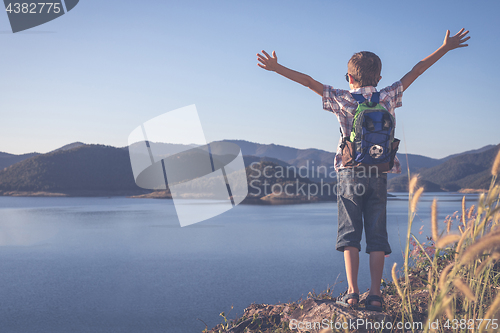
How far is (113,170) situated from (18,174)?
67.1ft

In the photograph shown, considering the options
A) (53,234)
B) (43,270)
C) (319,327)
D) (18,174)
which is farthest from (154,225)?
(18,174)

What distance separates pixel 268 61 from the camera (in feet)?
8.45

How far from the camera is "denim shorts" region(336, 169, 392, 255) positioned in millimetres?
2381

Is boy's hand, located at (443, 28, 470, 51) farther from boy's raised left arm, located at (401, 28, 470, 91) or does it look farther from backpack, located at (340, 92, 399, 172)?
backpack, located at (340, 92, 399, 172)

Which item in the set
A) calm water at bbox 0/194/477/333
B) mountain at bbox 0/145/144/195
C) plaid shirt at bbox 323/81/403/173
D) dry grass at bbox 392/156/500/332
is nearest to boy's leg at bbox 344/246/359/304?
dry grass at bbox 392/156/500/332

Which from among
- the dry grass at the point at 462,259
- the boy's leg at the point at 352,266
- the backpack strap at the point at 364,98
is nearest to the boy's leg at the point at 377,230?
the boy's leg at the point at 352,266

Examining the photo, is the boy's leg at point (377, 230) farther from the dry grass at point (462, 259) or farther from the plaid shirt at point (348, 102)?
the dry grass at point (462, 259)

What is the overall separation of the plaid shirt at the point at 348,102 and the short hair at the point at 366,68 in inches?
2.2

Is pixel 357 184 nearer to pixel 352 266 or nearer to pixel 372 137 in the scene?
pixel 372 137

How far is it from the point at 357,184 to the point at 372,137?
37 centimetres

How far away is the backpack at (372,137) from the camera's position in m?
2.24

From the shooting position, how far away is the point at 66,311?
30.9 ft

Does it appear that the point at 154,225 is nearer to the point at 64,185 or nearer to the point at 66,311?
the point at 66,311

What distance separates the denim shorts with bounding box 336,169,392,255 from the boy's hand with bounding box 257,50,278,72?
99cm
